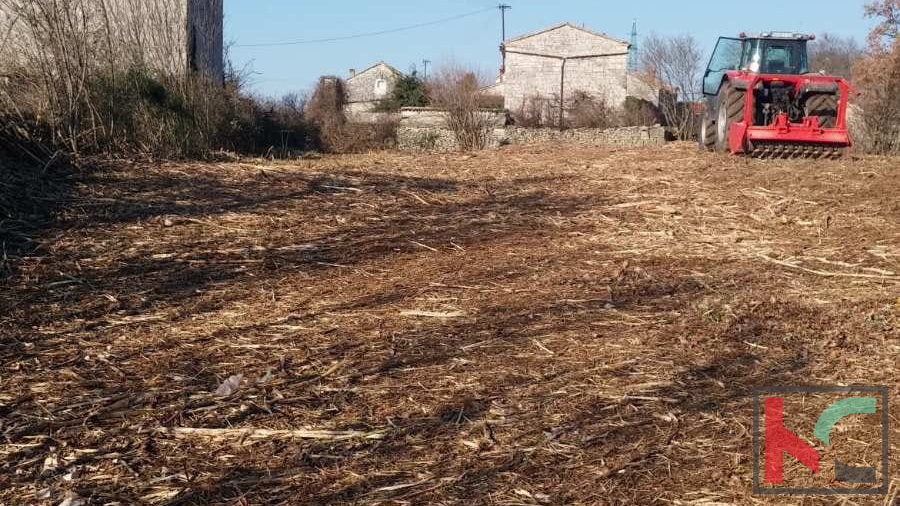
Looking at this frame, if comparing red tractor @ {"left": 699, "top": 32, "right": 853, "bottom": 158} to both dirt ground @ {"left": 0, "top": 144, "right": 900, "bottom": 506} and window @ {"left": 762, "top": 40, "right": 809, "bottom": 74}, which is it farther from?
dirt ground @ {"left": 0, "top": 144, "right": 900, "bottom": 506}

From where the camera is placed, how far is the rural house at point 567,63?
43750 millimetres

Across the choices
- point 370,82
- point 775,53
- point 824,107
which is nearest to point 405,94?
point 370,82

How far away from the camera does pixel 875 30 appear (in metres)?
23.2

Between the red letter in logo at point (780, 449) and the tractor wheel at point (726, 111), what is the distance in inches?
344

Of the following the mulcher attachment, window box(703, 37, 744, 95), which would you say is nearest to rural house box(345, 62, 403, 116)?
window box(703, 37, 744, 95)

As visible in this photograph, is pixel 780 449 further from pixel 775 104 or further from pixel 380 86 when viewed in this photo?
pixel 380 86

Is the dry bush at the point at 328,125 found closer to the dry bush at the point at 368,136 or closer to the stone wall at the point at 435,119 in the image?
the dry bush at the point at 368,136

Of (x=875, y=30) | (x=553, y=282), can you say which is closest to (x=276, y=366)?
(x=553, y=282)

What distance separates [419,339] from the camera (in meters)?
3.92

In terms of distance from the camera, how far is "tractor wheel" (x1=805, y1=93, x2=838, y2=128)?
10820 mm

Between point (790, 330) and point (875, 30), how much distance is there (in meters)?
22.8

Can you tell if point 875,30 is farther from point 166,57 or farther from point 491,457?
point 491,457

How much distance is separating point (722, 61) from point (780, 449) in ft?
37.5

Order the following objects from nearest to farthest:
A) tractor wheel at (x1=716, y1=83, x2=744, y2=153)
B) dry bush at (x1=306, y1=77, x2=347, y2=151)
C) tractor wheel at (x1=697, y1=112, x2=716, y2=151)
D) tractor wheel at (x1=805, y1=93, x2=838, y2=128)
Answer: tractor wheel at (x1=805, y1=93, x2=838, y2=128) < tractor wheel at (x1=716, y1=83, x2=744, y2=153) < tractor wheel at (x1=697, y1=112, x2=716, y2=151) < dry bush at (x1=306, y1=77, x2=347, y2=151)
